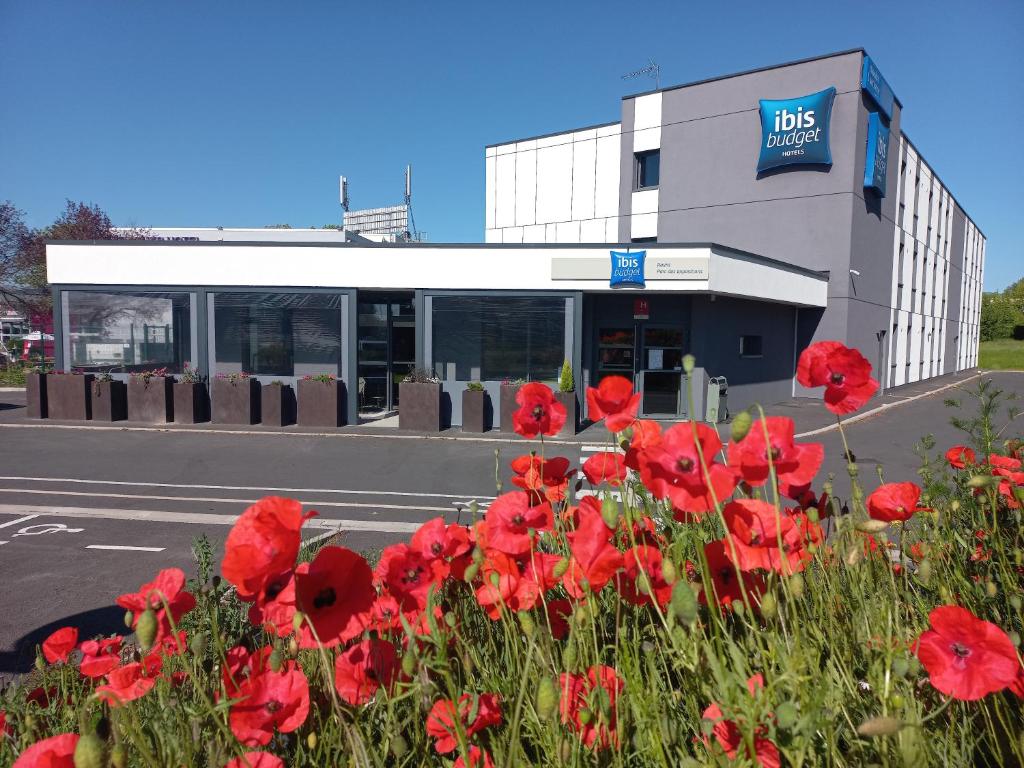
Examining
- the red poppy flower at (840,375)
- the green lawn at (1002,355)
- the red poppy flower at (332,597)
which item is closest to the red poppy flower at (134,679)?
the red poppy flower at (332,597)

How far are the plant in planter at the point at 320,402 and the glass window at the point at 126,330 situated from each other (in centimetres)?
344

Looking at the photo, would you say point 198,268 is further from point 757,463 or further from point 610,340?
point 757,463

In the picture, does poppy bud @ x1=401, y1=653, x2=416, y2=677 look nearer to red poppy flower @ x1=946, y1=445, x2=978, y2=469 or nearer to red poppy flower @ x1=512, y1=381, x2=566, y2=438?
red poppy flower @ x1=512, y1=381, x2=566, y2=438

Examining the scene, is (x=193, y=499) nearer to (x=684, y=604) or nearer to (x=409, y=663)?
(x=409, y=663)

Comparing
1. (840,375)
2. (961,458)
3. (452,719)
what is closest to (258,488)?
(961,458)

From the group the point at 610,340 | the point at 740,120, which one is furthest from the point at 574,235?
the point at 610,340

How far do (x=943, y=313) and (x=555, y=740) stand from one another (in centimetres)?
4237

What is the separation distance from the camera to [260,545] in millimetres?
1001

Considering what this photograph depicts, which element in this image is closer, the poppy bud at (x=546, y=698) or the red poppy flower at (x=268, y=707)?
the poppy bud at (x=546, y=698)

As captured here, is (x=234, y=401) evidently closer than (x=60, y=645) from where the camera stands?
No

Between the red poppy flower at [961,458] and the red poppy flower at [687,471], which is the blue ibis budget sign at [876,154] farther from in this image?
the red poppy flower at [687,471]

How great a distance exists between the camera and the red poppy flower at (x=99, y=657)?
1.57 m

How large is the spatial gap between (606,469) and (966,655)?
36.0 inches

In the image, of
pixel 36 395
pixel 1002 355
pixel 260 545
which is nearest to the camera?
pixel 260 545
